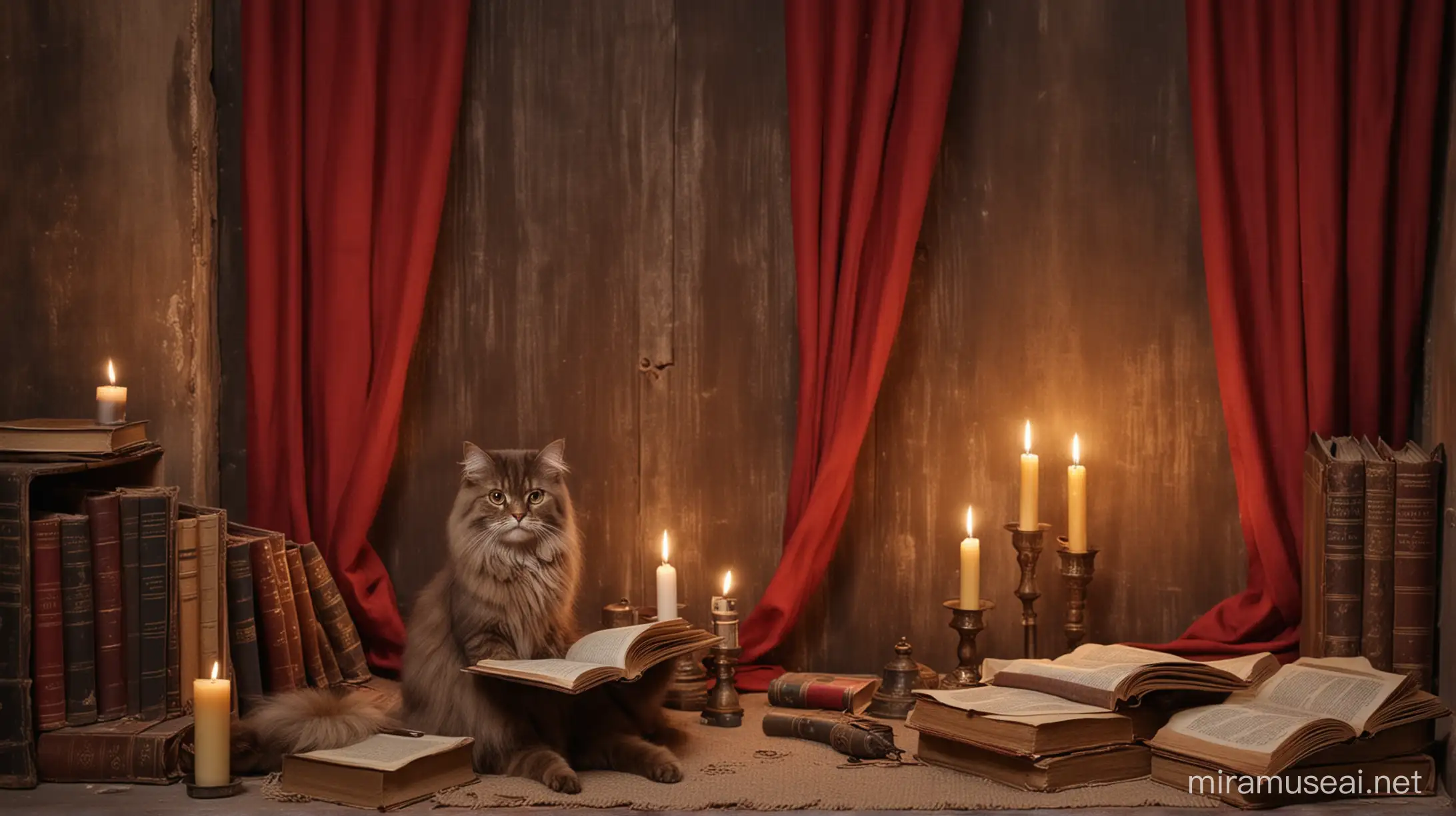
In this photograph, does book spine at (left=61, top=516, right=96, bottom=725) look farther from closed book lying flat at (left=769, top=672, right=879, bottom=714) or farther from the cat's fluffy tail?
closed book lying flat at (left=769, top=672, right=879, bottom=714)

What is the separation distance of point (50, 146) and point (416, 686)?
5.18ft

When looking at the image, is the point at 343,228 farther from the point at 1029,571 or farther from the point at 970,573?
the point at 1029,571

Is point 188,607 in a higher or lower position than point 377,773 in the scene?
higher

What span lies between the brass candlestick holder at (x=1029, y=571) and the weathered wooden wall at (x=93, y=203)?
2.06m

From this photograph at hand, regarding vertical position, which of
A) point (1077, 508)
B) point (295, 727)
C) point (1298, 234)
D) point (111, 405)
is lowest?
point (295, 727)

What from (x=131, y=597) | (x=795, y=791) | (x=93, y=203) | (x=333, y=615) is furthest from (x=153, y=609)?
(x=795, y=791)

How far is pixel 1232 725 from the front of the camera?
2633 mm

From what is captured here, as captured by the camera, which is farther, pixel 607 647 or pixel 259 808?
pixel 607 647

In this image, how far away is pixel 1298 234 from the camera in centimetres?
332

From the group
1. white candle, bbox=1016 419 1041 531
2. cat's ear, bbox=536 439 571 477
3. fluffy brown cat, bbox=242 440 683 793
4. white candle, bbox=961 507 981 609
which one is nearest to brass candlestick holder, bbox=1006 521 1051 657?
white candle, bbox=1016 419 1041 531

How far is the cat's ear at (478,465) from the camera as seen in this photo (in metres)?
2.85

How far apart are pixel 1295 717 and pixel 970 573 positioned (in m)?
0.82

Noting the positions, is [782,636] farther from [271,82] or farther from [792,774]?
[271,82]

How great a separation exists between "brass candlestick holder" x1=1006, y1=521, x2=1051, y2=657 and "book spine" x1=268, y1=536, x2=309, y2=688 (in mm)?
1702
